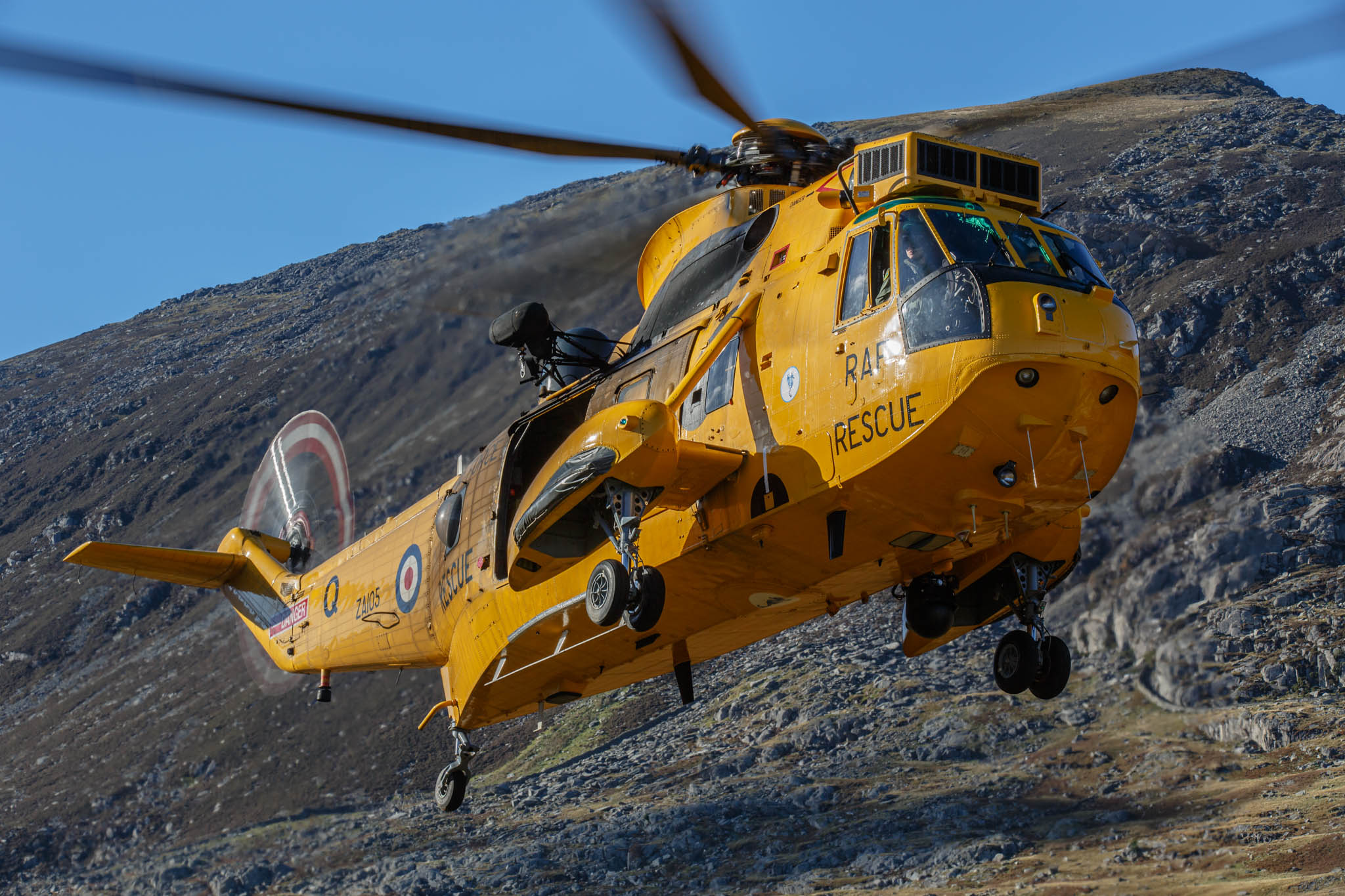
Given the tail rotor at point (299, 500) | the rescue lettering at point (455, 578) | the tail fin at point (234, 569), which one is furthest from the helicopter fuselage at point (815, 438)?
the tail fin at point (234, 569)

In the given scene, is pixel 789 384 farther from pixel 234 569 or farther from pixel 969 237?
pixel 234 569

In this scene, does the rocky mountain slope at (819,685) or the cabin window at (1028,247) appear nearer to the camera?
the cabin window at (1028,247)

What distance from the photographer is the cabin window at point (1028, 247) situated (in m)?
13.5

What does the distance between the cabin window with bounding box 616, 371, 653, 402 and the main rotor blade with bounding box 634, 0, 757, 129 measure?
350 cm

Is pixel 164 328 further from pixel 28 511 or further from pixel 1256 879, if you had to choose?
pixel 1256 879

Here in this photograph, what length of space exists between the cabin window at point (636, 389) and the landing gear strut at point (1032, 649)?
516 cm

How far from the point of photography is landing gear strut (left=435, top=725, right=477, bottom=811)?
2125cm

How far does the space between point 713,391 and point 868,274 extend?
Answer: 9.00ft

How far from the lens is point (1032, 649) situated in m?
15.8

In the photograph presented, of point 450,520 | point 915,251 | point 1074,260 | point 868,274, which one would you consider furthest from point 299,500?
point 1074,260

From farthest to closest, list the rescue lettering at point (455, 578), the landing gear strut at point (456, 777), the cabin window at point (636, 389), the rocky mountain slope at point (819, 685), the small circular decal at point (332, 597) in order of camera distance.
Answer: the rocky mountain slope at point (819, 685) → the small circular decal at point (332, 597) → the landing gear strut at point (456, 777) → the rescue lettering at point (455, 578) → the cabin window at point (636, 389)

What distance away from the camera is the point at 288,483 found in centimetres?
2859

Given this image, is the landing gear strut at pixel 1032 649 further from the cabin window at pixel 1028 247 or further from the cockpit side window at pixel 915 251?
the cockpit side window at pixel 915 251

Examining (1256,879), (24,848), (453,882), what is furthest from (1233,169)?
(24,848)
